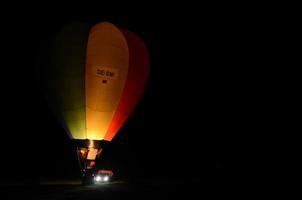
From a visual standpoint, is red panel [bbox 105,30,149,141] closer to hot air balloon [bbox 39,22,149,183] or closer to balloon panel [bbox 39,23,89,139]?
hot air balloon [bbox 39,22,149,183]

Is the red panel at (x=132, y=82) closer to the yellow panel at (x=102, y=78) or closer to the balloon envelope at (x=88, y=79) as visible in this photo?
the balloon envelope at (x=88, y=79)

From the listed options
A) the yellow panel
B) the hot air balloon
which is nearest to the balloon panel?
the hot air balloon

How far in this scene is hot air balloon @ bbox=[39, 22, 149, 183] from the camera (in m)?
16.9

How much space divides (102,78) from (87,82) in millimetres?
610

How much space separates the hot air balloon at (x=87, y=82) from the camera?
16.9 m

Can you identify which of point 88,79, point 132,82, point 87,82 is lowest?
point 87,82

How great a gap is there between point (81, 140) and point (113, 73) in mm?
2928

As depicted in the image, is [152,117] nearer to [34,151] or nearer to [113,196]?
[34,151]

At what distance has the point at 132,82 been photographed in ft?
58.8

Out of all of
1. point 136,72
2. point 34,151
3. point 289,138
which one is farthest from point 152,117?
point 136,72

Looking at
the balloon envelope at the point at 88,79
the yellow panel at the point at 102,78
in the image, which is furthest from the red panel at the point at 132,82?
the yellow panel at the point at 102,78

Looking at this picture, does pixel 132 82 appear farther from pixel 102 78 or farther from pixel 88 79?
pixel 88 79

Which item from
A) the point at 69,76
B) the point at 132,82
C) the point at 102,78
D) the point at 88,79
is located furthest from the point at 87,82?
the point at 132,82

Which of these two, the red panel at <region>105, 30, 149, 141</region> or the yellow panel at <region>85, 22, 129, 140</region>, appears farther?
the red panel at <region>105, 30, 149, 141</region>
